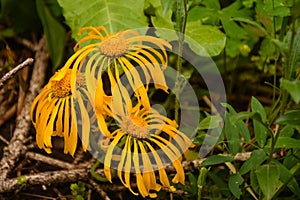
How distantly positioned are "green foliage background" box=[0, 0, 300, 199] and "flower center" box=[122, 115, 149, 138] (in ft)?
0.43

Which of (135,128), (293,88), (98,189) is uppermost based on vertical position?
(293,88)

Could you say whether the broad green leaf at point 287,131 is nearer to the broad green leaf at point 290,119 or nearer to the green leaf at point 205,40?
the broad green leaf at point 290,119

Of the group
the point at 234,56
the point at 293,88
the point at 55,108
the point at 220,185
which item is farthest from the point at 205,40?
the point at 293,88

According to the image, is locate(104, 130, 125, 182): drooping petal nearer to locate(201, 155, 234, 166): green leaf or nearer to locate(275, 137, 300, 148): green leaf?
locate(201, 155, 234, 166): green leaf

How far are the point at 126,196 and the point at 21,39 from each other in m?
0.76

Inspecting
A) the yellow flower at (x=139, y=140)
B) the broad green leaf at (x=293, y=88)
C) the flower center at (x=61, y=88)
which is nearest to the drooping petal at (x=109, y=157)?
the yellow flower at (x=139, y=140)

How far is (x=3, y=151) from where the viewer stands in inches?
60.4

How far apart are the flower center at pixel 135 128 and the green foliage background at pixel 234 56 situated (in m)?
0.13

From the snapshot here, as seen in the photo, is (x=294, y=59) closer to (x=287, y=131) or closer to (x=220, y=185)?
(x=287, y=131)

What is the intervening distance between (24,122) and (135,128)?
1.80 feet

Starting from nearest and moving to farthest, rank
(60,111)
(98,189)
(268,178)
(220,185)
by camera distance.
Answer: (268,178), (60,111), (220,185), (98,189)

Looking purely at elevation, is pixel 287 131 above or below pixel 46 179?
above

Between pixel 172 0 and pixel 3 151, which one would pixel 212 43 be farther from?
pixel 3 151

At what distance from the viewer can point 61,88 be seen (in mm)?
1132
